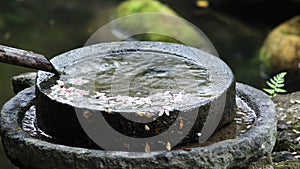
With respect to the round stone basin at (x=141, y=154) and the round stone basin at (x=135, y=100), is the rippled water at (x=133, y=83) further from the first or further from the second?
the round stone basin at (x=141, y=154)

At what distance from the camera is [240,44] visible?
7.93 metres

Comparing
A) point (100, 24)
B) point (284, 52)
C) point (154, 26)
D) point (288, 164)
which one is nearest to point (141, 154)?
point (288, 164)

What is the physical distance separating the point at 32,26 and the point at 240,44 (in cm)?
322

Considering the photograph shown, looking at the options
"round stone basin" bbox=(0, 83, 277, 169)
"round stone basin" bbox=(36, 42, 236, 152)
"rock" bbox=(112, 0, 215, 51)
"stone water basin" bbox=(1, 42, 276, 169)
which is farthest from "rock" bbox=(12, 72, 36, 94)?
"rock" bbox=(112, 0, 215, 51)

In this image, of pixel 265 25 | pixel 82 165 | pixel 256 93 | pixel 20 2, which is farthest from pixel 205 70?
pixel 20 2

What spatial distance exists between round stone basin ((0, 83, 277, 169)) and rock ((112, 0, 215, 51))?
4390 mm

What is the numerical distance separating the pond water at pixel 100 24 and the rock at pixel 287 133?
9.75 ft

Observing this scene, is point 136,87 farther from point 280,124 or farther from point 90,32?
point 90,32

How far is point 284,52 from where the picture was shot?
6.66 metres

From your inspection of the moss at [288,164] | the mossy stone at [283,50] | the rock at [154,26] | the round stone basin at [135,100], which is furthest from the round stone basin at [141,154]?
the rock at [154,26]

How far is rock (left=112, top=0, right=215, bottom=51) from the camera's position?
24.2ft

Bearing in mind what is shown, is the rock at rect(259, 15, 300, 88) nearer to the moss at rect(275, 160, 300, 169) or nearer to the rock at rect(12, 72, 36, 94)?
the moss at rect(275, 160, 300, 169)

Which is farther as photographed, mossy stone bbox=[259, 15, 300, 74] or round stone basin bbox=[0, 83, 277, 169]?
mossy stone bbox=[259, 15, 300, 74]

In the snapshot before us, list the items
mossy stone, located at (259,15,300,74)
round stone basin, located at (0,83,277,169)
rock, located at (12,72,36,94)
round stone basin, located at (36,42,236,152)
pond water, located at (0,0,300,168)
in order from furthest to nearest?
pond water, located at (0,0,300,168) → mossy stone, located at (259,15,300,74) → rock, located at (12,72,36,94) → round stone basin, located at (36,42,236,152) → round stone basin, located at (0,83,277,169)
